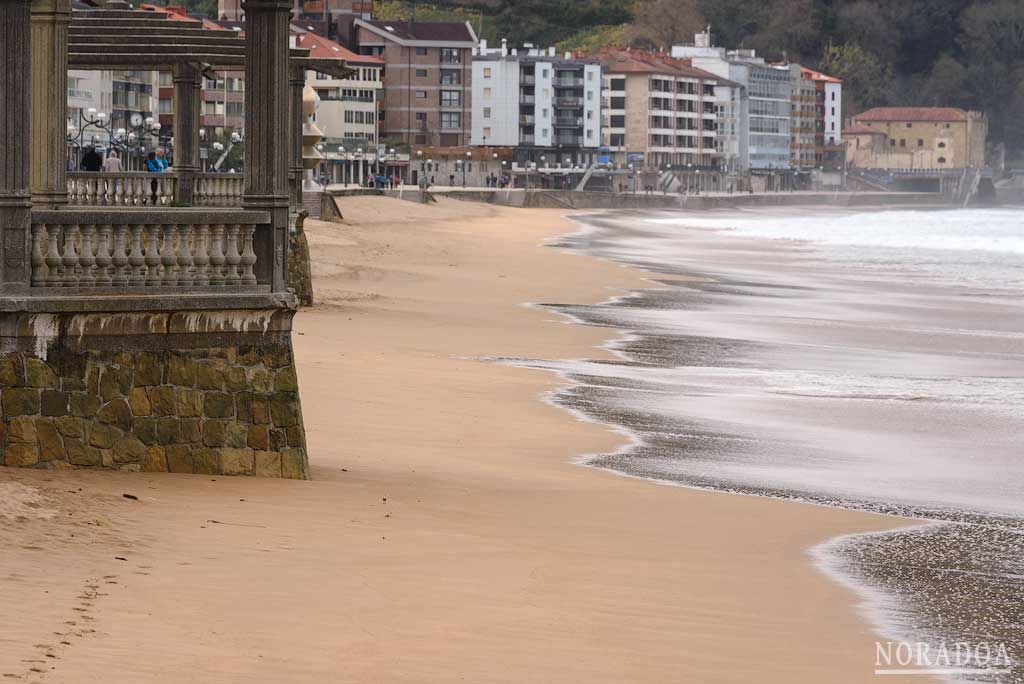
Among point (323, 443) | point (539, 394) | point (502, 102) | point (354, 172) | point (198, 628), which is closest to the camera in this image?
point (198, 628)

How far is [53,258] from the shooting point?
1145 cm

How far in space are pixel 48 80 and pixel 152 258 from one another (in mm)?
1484

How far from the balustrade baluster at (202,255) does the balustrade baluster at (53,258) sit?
2.96 feet

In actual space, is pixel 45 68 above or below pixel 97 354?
above

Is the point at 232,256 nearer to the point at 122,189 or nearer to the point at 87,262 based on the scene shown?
the point at 87,262

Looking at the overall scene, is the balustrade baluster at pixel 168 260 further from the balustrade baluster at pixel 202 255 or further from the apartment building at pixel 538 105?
the apartment building at pixel 538 105

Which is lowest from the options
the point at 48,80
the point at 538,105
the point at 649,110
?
the point at 48,80

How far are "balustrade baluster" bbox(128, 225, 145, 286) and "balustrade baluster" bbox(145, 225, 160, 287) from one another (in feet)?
0.11

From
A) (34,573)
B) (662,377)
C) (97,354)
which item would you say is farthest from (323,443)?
(662,377)

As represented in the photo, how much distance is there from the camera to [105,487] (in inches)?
432

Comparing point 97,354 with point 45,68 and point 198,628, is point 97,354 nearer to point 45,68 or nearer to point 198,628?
point 45,68

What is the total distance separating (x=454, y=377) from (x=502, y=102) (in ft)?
505

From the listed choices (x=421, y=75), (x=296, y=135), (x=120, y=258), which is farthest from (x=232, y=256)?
(x=421, y=75)

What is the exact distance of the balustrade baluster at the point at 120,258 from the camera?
458 inches
